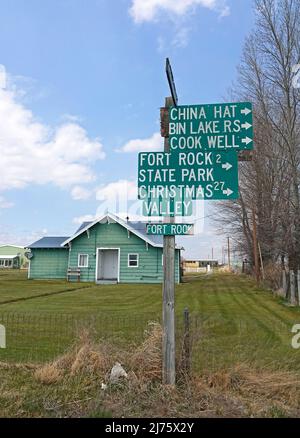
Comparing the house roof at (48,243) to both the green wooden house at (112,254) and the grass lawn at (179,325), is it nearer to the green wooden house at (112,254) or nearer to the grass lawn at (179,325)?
the green wooden house at (112,254)

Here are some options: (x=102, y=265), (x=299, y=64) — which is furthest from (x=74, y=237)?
(x=299, y=64)

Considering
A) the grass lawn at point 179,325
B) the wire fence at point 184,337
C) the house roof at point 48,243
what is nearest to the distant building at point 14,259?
the house roof at point 48,243

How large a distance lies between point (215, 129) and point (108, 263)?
23.1 m

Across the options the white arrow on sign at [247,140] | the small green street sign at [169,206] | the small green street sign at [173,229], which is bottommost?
the small green street sign at [173,229]

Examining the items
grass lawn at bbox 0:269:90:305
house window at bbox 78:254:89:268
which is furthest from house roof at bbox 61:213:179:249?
grass lawn at bbox 0:269:90:305

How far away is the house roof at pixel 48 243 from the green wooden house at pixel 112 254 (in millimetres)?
86

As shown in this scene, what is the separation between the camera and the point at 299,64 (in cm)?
1586

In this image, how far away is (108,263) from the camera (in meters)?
27.5

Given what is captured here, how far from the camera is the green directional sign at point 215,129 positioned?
512cm

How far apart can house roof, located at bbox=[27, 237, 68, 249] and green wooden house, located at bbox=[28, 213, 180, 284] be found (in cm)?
9

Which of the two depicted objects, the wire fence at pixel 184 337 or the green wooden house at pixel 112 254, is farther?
the green wooden house at pixel 112 254

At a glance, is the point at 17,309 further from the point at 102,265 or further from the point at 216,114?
the point at 102,265

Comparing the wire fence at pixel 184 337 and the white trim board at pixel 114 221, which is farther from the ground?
the white trim board at pixel 114 221
